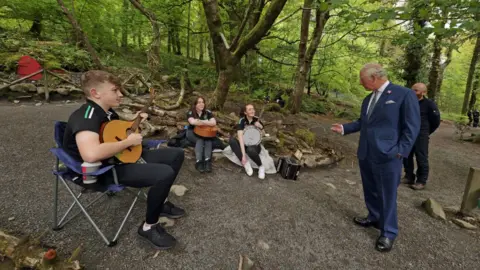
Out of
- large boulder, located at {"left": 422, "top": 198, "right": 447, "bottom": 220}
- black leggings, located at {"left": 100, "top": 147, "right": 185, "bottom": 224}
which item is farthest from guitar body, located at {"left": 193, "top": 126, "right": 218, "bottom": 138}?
large boulder, located at {"left": 422, "top": 198, "right": 447, "bottom": 220}

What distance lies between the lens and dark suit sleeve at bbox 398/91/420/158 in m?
2.32

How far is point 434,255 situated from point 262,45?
11.0 metres

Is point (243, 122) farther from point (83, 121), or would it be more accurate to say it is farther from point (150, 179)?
point (83, 121)

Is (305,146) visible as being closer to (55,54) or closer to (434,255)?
(434,255)

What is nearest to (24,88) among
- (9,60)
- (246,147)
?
(9,60)

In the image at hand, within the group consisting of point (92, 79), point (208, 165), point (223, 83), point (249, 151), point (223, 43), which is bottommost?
point (208, 165)

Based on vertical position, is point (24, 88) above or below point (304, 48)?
below

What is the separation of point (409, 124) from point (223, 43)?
481 centimetres

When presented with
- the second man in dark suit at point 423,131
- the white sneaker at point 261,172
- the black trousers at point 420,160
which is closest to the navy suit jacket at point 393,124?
the white sneaker at point 261,172

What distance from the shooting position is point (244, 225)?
9.00 ft

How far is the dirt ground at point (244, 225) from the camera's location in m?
2.23

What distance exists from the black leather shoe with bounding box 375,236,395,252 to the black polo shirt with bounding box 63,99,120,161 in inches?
121

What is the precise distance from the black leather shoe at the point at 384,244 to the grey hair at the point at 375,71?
1.79 meters

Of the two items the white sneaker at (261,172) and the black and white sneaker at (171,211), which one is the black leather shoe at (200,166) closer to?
the white sneaker at (261,172)
